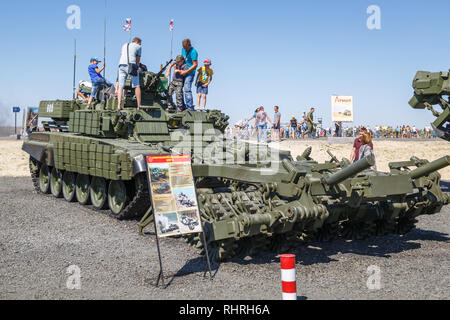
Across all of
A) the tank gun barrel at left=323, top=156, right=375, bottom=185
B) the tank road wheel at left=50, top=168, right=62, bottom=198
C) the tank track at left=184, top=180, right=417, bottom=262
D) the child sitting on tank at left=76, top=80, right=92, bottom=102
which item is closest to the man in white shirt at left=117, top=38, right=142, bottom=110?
the tank road wheel at left=50, top=168, right=62, bottom=198

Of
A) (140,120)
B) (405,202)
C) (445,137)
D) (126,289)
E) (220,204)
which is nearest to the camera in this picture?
(126,289)

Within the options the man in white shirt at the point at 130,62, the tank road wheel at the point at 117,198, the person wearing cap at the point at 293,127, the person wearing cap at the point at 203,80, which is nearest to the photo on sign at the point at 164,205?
the tank road wheel at the point at 117,198

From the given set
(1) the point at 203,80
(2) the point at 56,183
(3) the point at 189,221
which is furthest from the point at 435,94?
(2) the point at 56,183

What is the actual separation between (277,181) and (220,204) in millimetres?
946

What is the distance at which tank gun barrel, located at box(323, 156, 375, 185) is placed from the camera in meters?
6.20

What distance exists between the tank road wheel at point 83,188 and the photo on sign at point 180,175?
6451 mm

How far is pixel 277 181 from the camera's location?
8023 mm

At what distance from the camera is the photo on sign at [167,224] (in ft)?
22.5

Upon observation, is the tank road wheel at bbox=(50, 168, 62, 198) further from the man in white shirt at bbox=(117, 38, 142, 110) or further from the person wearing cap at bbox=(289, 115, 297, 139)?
the person wearing cap at bbox=(289, 115, 297, 139)

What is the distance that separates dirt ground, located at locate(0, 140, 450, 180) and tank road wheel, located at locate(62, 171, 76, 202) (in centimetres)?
981

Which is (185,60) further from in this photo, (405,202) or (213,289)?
(213,289)

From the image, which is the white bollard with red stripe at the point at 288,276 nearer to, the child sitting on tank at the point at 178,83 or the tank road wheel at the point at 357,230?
the tank road wheel at the point at 357,230
